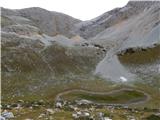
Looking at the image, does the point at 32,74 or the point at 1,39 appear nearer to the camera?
the point at 32,74

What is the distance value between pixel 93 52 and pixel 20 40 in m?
23.9

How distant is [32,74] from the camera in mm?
111875

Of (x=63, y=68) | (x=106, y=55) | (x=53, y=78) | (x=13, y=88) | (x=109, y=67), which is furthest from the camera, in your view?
(x=106, y=55)

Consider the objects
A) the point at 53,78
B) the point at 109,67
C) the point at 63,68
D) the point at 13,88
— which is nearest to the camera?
the point at 13,88

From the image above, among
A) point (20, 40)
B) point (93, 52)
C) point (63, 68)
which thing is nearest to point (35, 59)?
point (63, 68)

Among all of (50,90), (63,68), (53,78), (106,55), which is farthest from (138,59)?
(50,90)

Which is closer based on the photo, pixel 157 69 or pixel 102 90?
pixel 102 90

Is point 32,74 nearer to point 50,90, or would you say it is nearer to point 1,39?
point 50,90

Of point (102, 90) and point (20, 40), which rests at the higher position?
point (20, 40)

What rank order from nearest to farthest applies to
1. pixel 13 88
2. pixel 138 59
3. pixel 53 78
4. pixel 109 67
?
pixel 13 88 → pixel 53 78 → pixel 109 67 → pixel 138 59

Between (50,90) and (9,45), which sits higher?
(9,45)

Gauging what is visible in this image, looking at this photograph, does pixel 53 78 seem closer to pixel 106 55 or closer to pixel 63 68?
pixel 63 68

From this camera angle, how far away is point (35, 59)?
124 metres

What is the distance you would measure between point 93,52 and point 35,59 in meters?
28.7
